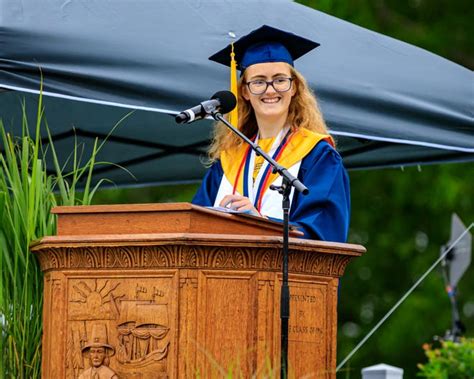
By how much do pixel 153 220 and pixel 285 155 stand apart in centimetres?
122

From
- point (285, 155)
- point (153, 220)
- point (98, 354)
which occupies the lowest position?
point (98, 354)

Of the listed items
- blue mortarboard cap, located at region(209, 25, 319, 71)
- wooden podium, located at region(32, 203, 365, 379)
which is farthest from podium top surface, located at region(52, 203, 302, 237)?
blue mortarboard cap, located at region(209, 25, 319, 71)

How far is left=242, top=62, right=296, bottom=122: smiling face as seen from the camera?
264 inches

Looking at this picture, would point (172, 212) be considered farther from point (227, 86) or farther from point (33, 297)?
point (227, 86)

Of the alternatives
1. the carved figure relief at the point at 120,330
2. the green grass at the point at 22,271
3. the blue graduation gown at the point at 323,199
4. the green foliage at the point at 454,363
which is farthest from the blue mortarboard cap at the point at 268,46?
the green foliage at the point at 454,363

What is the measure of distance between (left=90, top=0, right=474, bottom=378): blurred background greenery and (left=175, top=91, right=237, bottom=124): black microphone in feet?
36.8

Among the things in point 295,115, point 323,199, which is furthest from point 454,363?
point 323,199

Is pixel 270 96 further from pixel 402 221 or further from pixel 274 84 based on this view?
pixel 402 221

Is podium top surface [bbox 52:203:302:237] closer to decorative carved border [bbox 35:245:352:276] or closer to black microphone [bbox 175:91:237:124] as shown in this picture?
decorative carved border [bbox 35:245:352:276]

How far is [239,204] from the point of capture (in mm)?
5984

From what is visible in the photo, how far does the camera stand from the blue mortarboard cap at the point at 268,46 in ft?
22.2

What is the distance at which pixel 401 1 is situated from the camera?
18859mm

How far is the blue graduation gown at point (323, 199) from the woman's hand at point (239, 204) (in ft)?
0.99

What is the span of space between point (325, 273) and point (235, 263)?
463mm
